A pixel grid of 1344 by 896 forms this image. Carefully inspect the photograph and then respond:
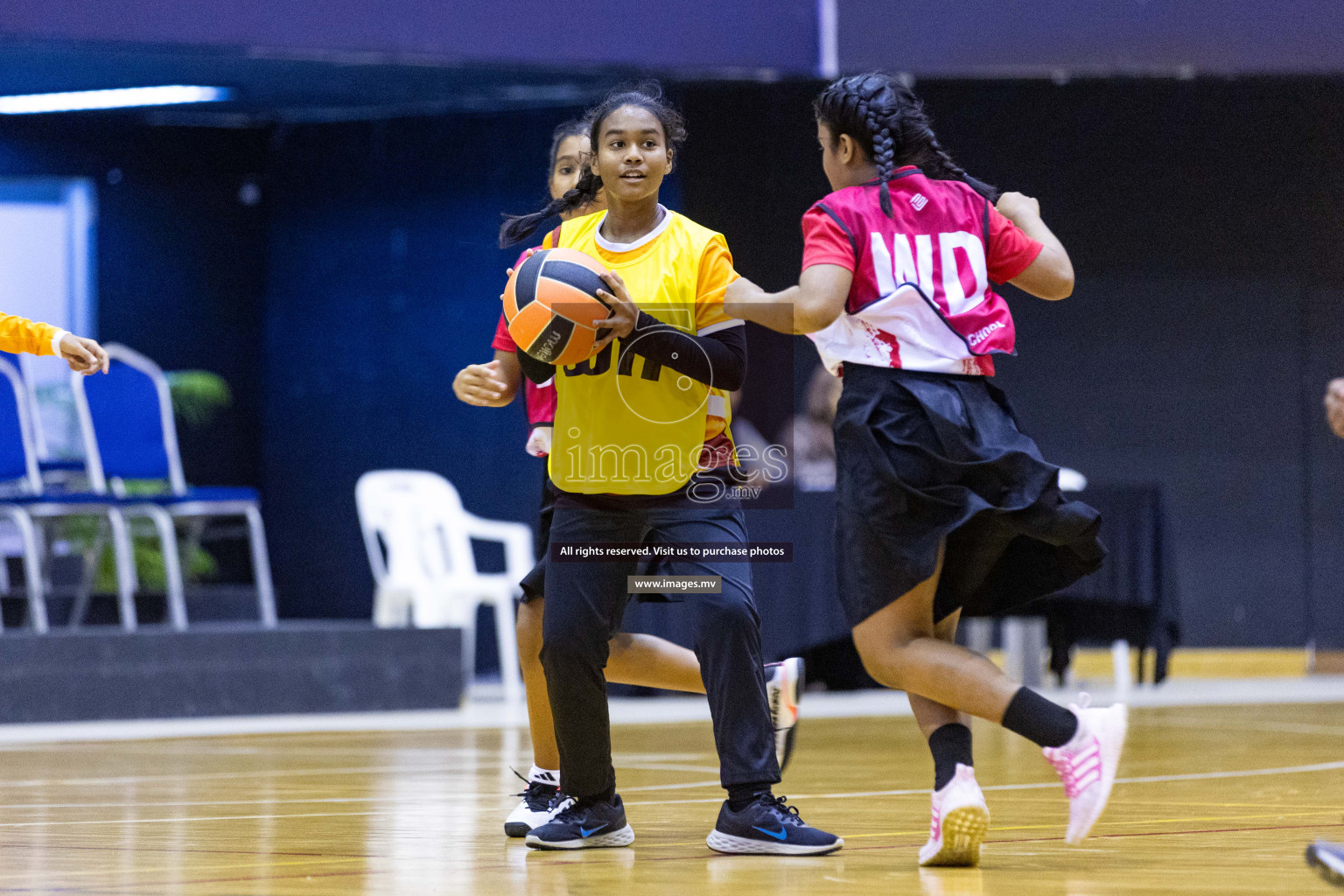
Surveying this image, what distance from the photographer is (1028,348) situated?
9719 millimetres

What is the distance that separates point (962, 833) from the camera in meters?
2.49

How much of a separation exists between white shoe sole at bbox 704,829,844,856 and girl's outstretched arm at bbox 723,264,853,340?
0.83 meters

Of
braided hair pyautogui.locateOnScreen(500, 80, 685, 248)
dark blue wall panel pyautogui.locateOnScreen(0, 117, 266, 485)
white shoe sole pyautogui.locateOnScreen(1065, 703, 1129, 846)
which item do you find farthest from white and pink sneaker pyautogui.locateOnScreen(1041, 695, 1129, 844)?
dark blue wall panel pyautogui.locateOnScreen(0, 117, 266, 485)

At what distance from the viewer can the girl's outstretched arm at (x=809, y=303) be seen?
98.7 inches

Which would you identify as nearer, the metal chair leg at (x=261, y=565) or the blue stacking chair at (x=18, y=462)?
the blue stacking chair at (x=18, y=462)

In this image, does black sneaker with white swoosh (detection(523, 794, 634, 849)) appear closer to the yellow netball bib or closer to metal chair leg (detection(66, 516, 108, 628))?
the yellow netball bib

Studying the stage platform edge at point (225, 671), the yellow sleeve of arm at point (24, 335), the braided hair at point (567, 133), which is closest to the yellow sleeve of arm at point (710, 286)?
the braided hair at point (567, 133)

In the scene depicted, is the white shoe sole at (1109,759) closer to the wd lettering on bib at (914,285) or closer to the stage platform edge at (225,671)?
the wd lettering on bib at (914,285)

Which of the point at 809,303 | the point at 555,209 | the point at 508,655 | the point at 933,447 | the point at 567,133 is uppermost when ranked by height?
the point at 567,133

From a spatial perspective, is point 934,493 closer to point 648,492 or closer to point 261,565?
point 648,492

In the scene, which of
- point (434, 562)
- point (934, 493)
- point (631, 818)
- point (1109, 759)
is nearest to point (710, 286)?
point (934, 493)

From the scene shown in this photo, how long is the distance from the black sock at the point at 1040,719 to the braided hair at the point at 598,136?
1111 mm

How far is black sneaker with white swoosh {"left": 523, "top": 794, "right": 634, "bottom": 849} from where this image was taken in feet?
→ 9.20

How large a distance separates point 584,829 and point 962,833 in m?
0.69
